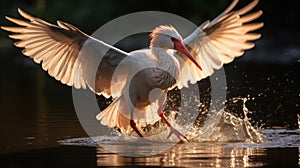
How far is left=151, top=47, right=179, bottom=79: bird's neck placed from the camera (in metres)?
9.60

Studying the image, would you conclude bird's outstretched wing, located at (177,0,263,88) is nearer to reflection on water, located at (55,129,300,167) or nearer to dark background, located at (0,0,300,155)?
dark background, located at (0,0,300,155)

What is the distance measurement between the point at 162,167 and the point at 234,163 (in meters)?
0.67

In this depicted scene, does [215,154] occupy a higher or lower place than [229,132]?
lower

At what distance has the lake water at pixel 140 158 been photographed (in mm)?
8008

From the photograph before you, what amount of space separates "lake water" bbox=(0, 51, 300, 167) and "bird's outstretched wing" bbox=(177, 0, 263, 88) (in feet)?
2.79

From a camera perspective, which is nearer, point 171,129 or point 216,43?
point 171,129

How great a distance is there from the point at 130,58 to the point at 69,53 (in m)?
0.81

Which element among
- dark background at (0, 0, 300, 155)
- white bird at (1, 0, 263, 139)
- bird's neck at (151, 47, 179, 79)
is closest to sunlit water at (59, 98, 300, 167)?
white bird at (1, 0, 263, 139)

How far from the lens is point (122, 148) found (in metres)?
9.02

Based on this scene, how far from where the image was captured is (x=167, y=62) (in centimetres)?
963

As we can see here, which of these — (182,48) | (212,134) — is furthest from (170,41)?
(212,134)

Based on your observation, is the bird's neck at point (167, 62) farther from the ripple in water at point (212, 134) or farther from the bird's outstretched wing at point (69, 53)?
the ripple in water at point (212, 134)

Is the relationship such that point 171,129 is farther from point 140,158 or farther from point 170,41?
point 140,158

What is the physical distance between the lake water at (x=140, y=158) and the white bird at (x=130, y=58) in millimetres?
Answer: 509
